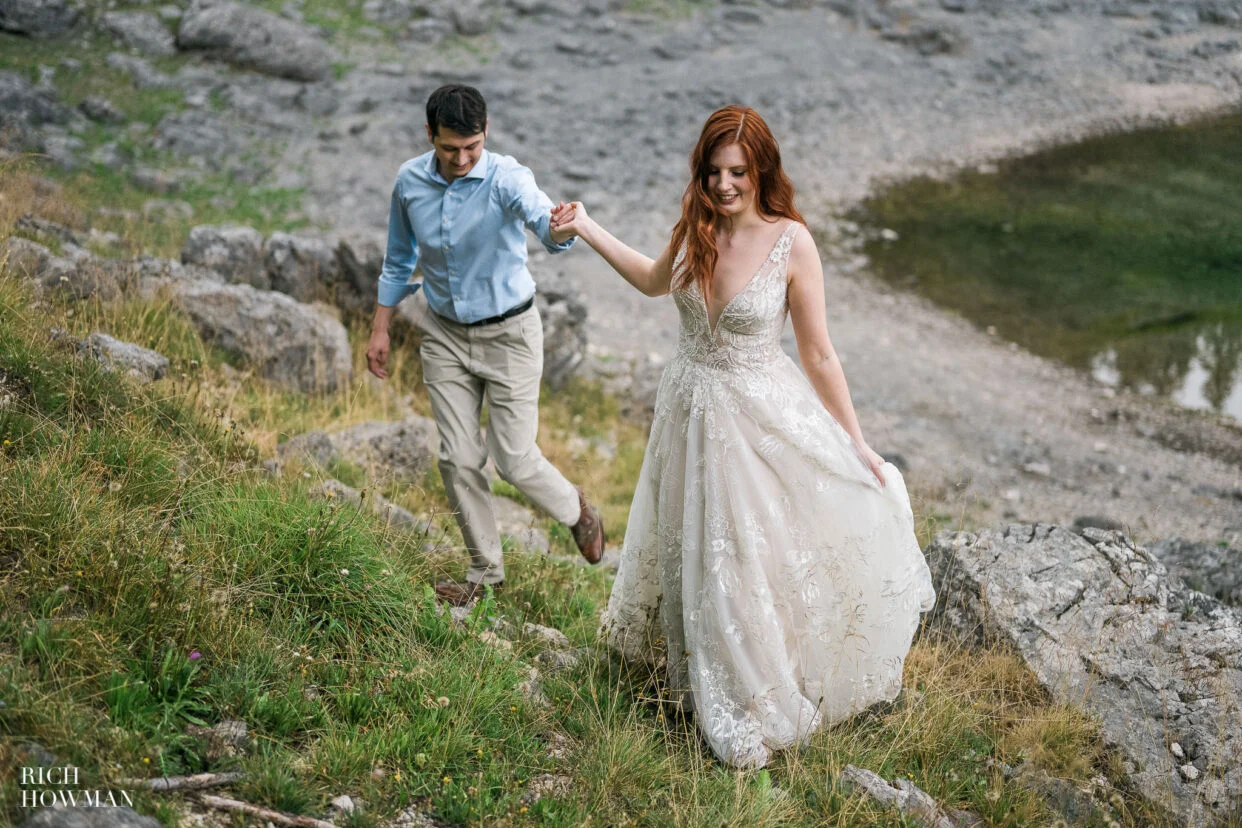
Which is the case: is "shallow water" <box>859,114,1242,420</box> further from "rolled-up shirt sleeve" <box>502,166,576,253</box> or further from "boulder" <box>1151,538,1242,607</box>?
"rolled-up shirt sleeve" <box>502,166,576,253</box>

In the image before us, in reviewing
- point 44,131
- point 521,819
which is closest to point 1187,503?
point 521,819

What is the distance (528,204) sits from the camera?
4879 mm

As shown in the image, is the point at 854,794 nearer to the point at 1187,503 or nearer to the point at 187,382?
the point at 187,382

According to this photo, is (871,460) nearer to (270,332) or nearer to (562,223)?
(562,223)

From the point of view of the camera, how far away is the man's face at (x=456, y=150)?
188 inches

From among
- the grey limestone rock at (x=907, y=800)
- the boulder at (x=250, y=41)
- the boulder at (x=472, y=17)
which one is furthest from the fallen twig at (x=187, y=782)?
the boulder at (x=472, y=17)

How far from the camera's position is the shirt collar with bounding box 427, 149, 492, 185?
4.94 m

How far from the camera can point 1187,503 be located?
883cm

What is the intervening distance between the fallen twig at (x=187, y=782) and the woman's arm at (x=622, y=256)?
227 cm

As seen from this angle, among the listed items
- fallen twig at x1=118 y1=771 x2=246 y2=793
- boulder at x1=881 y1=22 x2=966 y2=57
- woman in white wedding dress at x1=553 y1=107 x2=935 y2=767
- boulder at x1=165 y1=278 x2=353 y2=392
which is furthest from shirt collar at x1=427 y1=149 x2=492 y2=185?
boulder at x1=881 y1=22 x2=966 y2=57

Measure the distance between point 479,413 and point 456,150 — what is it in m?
1.27

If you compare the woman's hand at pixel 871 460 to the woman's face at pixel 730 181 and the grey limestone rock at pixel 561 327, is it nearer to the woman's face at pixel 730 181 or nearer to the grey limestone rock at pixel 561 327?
the woman's face at pixel 730 181

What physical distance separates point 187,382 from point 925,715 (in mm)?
4037

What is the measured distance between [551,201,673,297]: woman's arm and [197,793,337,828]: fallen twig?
2.25m
